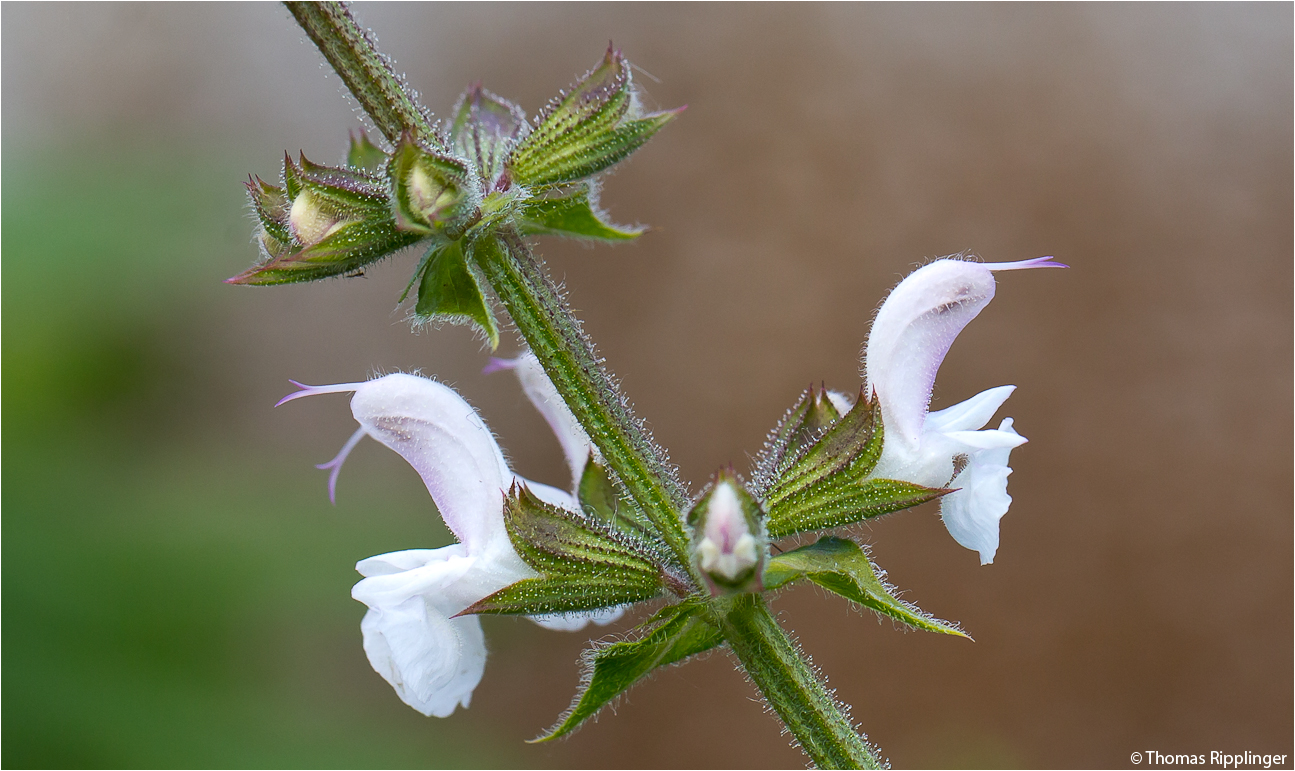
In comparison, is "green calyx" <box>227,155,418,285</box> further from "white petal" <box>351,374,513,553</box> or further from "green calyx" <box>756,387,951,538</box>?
"green calyx" <box>756,387,951,538</box>

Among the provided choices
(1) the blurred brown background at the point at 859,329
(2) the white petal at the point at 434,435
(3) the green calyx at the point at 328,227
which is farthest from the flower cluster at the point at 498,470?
(1) the blurred brown background at the point at 859,329

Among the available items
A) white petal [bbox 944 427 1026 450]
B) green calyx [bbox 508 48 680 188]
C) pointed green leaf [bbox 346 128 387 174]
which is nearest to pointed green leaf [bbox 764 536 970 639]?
white petal [bbox 944 427 1026 450]

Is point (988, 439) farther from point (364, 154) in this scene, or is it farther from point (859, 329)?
point (859, 329)

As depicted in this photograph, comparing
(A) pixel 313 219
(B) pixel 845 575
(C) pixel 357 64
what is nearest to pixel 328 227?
(A) pixel 313 219

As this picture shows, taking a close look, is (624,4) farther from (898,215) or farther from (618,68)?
(618,68)

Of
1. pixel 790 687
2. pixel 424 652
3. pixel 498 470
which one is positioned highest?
pixel 498 470

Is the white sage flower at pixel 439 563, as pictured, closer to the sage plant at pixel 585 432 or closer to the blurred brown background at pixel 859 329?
the sage plant at pixel 585 432

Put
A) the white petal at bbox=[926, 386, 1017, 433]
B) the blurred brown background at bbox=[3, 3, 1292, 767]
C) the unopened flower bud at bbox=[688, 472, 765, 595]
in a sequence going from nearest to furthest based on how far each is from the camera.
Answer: the unopened flower bud at bbox=[688, 472, 765, 595]
the white petal at bbox=[926, 386, 1017, 433]
the blurred brown background at bbox=[3, 3, 1292, 767]
